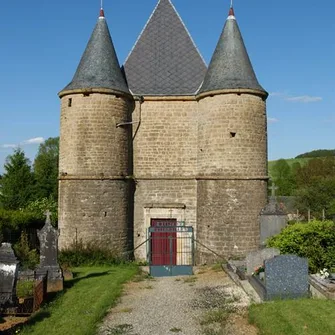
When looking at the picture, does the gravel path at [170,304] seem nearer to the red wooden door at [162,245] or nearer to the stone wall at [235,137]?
the red wooden door at [162,245]

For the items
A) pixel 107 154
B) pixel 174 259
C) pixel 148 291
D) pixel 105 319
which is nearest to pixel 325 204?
pixel 174 259

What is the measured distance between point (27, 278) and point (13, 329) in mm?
4146

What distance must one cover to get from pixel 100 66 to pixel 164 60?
3.32 m

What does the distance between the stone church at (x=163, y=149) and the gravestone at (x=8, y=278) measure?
7563mm

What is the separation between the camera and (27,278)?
38.3 feet

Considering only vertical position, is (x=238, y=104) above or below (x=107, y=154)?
above

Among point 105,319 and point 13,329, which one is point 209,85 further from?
point 13,329

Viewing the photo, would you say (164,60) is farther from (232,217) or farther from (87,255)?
(87,255)

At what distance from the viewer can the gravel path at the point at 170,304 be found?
26.2ft

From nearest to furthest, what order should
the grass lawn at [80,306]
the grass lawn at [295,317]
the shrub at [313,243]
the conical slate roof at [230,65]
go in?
the grass lawn at [295,317] → the grass lawn at [80,306] → the shrub at [313,243] → the conical slate roof at [230,65]

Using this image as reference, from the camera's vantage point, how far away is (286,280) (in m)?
9.52

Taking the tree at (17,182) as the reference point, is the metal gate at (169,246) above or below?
below

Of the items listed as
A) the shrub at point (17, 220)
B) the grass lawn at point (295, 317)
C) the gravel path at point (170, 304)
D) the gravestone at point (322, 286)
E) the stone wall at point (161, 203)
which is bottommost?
the gravel path at point (170, 304)

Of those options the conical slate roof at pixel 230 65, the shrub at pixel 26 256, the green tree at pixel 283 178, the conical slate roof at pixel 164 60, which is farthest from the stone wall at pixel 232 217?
the green tree at pixel 283 178
